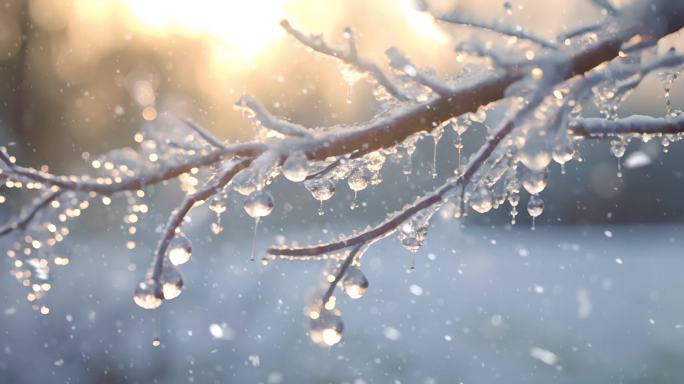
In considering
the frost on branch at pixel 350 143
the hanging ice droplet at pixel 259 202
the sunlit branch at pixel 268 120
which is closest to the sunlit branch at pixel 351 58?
the frost on branch at pixel 350 143

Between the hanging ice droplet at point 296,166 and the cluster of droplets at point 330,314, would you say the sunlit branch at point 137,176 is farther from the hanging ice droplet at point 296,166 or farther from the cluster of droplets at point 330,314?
the cluster of droplets at point 330,314

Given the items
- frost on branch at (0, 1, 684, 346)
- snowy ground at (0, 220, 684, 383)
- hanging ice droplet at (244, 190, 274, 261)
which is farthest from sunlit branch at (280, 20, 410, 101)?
snowy ground at (0, 220, 684, 383)

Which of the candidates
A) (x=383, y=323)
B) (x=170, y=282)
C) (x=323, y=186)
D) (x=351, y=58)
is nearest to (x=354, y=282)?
(x=323, y=186)

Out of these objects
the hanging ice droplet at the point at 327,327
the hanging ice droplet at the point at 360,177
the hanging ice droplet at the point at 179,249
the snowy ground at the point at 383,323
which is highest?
the snowy ground at the point at 383,323

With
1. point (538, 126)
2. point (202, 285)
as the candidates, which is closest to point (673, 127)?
point (538, 126)

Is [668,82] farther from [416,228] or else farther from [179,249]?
[179,249]

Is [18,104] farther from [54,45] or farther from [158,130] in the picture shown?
[158,130]
